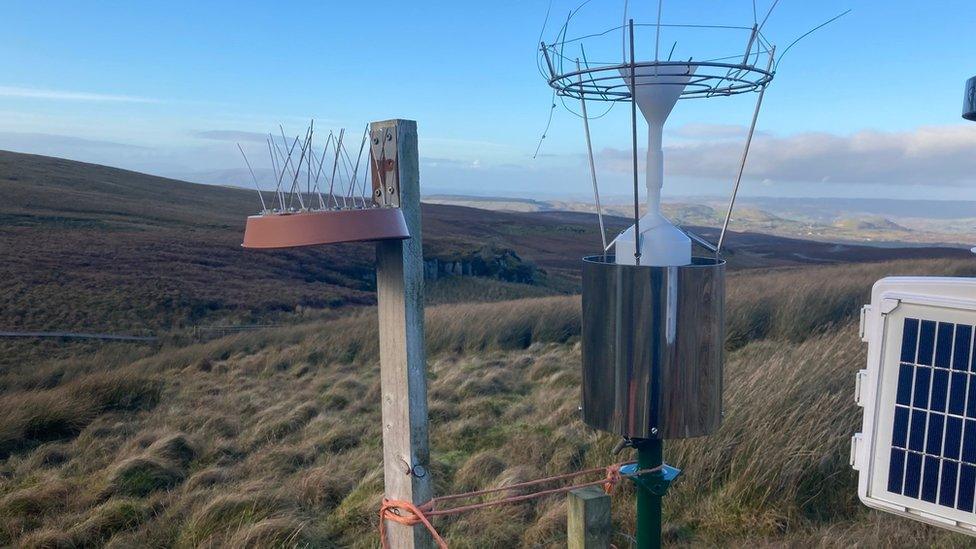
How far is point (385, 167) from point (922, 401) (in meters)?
1.70

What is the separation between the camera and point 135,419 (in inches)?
287

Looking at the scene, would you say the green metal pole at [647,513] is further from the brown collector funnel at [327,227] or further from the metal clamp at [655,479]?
the brown collector funnel at [327,227]

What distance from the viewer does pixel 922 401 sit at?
1.97 metres

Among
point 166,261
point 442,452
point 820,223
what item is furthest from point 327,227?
point 820,223

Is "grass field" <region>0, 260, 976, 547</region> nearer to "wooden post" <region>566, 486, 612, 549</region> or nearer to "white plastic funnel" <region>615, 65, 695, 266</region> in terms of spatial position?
"wooden post" <region>566, 486, 612, 549</region>

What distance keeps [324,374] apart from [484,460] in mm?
4494

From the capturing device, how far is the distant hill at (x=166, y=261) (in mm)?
18484

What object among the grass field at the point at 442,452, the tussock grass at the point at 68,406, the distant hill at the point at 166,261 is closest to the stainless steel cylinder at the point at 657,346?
the grass field at the point at 442,452

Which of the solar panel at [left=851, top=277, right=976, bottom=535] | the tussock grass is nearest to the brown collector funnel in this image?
the solar panel at [left=851, top=277, right=976, bottom=535]

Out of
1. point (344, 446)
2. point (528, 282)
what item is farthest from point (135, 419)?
point (528, 282)

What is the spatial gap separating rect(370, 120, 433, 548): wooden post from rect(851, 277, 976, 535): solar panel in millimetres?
1326

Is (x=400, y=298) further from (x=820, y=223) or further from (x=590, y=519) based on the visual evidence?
(x=820, y=223)

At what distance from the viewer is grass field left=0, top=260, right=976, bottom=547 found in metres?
3.80

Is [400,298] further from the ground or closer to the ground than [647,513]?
further from the ground
